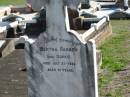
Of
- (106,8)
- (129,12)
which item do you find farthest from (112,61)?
(106,8)

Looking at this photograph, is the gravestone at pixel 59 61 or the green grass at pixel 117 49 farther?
the green grass at pixel 117 49

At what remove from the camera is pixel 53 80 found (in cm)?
753

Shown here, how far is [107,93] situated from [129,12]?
50.5 ft

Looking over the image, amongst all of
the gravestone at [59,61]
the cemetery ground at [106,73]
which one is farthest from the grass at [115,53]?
the gravestone at [59,61]

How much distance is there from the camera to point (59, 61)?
24.3 feet

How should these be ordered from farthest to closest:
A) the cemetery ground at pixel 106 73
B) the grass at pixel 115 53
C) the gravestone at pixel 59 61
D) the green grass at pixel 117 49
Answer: the green grass at pixel 117 49, the grass at pixel 115 53, the cemetery ground at pixel 106 73, the gravestone at pixel 59 61

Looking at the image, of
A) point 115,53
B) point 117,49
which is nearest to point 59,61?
point 115,53

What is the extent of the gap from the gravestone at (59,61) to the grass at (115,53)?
2112 mm

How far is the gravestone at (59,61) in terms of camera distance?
7242mm

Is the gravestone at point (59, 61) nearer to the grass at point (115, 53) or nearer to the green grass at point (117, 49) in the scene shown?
the grass at point (115, 53)

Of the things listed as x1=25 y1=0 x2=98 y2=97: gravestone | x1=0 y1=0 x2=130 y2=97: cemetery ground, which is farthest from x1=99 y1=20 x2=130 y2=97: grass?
x1=25 y1=0 x2=98 y2=97: gravestone

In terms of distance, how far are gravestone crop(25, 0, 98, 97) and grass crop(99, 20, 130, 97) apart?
6.93ft

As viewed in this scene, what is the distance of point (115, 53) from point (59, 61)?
6488 mm

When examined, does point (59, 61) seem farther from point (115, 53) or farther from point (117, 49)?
point (117, 49)
